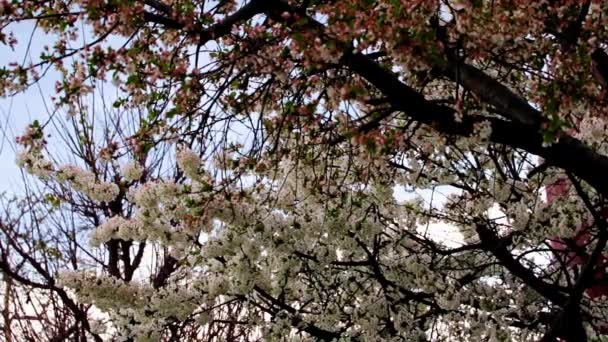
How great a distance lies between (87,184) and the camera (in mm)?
7715

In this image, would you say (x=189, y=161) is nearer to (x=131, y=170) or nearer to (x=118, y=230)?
(x=131, y=170)

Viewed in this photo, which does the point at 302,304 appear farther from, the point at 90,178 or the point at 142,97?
the point at 142,97

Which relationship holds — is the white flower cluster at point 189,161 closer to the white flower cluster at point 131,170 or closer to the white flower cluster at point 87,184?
the white flower cluster at point 131,170

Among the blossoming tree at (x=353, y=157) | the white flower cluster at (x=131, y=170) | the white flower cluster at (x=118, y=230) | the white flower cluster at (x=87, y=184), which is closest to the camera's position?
the blossoming tree at (x=353, y=157)

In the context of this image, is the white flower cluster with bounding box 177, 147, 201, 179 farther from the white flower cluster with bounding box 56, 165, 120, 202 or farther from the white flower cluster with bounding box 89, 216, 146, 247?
the white flower cluster with bounding box 56, 165, 120, 202

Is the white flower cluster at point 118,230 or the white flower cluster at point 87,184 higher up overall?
the white flower cluster at point 87,184

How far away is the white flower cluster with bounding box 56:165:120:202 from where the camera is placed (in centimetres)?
770

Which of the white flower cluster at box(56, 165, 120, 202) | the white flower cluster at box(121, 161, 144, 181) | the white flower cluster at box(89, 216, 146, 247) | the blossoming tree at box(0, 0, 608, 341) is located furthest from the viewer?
the white flower cluster at box(56, 165, 120, 202)

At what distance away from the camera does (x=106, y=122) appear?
13906mm

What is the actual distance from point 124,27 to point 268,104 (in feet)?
6.93

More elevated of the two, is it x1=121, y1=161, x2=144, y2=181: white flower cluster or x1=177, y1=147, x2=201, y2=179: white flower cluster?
x1=121, y1=161, x2=144, y2=181: white flower cluster

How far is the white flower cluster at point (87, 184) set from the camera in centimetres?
770

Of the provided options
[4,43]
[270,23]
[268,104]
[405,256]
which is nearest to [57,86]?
[4,43]

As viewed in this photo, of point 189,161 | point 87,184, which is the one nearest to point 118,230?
point 87,184
